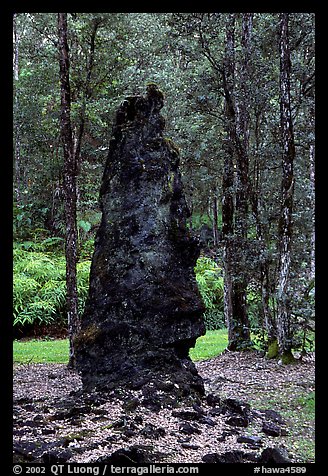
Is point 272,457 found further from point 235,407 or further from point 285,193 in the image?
point 285,193

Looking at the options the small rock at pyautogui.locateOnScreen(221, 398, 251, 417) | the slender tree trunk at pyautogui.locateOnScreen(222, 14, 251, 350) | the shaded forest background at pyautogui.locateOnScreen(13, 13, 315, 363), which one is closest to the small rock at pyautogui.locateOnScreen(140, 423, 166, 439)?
the small rock at pyautogui.locateOnScreen(221, 398, 251, 417)

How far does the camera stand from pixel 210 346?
1526cm

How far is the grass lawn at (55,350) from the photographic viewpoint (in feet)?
43.3

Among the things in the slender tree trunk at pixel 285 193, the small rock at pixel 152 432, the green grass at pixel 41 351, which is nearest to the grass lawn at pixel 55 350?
the green grass at pixel 41 351

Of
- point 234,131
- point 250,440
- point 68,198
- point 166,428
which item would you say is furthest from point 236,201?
point 250,440

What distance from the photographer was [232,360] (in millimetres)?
11812

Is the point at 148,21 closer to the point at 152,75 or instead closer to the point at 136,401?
the point at 152,75

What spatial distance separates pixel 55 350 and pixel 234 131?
25.1ft

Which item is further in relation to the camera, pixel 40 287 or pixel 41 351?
pixel 40 287

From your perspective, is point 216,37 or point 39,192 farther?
point 39,192

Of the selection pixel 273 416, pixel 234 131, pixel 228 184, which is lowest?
pixel 273 416

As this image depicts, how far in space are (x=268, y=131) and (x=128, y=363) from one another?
27.0ft

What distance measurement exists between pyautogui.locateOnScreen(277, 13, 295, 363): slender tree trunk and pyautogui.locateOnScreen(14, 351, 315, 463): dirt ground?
2094 millimetres

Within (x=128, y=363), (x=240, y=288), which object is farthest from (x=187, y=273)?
(x=240, y=288)
